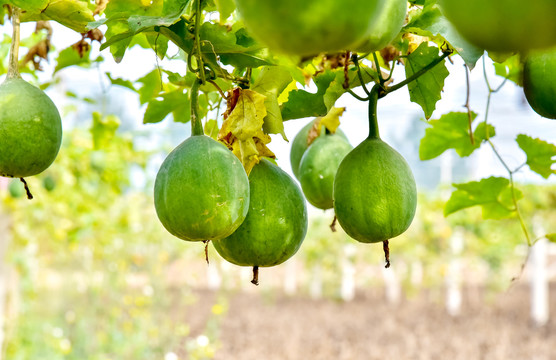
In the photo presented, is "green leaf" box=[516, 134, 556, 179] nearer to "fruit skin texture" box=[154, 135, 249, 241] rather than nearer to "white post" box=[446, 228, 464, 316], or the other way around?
"fruit skin texture" box=[154, 135, 249, 241]

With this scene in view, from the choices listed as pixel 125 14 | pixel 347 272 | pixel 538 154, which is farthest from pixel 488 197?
pixel 347 272

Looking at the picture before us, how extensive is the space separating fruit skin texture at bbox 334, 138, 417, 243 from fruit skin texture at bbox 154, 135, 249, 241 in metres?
0.16

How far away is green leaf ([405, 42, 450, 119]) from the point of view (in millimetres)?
950

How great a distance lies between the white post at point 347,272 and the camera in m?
11.3

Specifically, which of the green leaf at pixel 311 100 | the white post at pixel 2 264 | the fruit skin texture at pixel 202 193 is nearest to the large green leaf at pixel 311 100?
the green leaf at pixel 311 100

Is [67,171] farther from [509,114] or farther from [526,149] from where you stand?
[509,114]

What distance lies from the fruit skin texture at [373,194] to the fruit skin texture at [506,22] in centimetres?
54

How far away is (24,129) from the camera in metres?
0.86

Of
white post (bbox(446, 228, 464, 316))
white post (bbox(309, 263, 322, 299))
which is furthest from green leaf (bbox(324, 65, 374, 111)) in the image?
white post (bbox(309, 263, 322, 299))

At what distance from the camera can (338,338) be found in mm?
7012

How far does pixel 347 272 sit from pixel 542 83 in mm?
10703

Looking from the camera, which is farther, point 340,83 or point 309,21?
point 340,83

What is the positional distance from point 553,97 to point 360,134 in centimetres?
1663

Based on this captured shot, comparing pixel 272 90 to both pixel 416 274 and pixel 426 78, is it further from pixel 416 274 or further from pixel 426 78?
pixel 416 274
